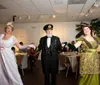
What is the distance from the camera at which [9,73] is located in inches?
137

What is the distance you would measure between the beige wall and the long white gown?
24.8 ft

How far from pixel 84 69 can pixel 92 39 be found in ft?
2.12

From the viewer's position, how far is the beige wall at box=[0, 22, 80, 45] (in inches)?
427

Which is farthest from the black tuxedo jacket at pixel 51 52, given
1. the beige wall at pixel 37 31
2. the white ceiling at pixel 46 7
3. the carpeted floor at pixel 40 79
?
the beige wall at pixel 37 31

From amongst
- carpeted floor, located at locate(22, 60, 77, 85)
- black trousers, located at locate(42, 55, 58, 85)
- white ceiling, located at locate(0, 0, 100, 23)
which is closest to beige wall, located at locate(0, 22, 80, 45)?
white ceiling, located at locate(0, 0, 100, 23)

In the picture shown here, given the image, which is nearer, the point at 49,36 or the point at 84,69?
the point at 84,69

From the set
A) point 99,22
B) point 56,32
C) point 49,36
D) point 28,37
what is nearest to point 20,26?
point 28,37

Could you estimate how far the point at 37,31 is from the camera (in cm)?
1120

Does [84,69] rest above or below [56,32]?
below

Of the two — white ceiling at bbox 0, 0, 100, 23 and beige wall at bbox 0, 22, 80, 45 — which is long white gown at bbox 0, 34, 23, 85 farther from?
beige wall at bbox 0, 22, 80, 45

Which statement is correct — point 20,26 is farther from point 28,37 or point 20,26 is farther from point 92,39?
point 92,39

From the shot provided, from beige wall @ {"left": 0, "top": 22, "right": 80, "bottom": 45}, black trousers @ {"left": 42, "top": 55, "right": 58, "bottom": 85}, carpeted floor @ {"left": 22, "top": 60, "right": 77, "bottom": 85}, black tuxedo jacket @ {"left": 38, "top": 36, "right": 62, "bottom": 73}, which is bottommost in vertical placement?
carpeted floor @ {"left": 22, "top": 60, "right": 77, "bottom": 85}

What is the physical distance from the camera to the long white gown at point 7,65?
3.44m

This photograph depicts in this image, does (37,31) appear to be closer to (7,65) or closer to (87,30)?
(7,65)
